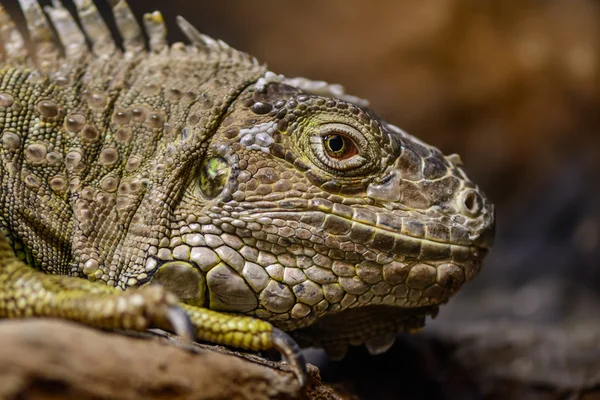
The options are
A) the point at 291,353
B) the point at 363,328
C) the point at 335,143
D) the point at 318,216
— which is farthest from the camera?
the point at 363,328

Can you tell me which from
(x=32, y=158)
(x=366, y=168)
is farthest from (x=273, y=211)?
(x=32, y=158)

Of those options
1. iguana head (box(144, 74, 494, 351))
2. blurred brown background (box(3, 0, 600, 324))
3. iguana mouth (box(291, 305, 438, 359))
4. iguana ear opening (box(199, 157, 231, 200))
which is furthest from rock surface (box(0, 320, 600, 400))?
blurred brown background (box(3, 0, 600, 324))

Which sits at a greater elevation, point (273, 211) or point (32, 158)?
point (273, 211)

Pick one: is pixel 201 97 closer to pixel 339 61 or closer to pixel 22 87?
pixel 22 87

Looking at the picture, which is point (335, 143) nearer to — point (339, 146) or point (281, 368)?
point (339, 146)

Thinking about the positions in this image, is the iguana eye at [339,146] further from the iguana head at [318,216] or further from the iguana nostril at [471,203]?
the iguana nostril at [471,203]

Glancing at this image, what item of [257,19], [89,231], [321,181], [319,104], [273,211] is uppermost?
[257,19]

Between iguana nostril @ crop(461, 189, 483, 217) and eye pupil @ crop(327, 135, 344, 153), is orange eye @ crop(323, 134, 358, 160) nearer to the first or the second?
eye pupil @ crop(327, 135, 344, 153)

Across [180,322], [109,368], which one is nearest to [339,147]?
[180,322]

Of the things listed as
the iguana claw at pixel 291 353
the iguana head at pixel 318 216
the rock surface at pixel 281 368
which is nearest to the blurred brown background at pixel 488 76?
the rock surface at pixel 281 368
